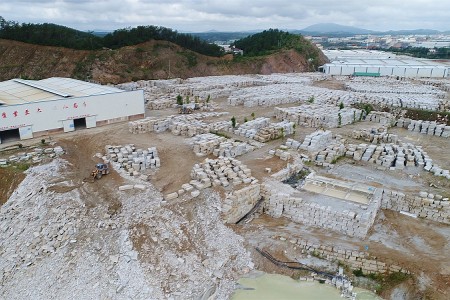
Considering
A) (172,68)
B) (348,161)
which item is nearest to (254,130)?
(348,161)

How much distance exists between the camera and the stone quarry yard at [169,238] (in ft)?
36.8

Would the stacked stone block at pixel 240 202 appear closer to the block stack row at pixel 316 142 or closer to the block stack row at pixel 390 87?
the block stack row at pixel 316 142

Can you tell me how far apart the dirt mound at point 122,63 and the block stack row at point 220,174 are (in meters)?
31.8

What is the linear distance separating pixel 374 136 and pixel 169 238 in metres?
15.3

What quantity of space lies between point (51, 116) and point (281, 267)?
1709 centimetres

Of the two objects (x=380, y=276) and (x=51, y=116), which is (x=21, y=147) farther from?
(x=380, y=276)

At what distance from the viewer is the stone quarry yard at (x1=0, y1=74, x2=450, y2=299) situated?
441 inches

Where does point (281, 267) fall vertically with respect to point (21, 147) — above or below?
below

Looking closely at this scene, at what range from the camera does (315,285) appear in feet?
37.8

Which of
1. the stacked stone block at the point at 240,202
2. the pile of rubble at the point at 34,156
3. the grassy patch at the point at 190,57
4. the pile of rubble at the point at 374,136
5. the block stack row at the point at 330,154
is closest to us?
the stacked stone block at the point at 240,202

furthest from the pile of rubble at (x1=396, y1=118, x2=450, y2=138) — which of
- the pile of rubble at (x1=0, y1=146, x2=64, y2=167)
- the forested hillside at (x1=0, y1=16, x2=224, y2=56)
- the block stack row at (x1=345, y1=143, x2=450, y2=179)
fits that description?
the forested hillside at (x1=0, y1=16, x2=224, y2=56)

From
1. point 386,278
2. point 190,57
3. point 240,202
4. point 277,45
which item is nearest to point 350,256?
point 386,278

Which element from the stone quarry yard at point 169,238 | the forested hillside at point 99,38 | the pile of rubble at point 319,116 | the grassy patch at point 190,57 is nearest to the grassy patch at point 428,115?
the pile of rubble at point 319,116

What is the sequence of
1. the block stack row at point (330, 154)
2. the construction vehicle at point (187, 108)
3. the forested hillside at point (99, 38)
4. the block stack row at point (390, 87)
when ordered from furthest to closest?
the forested hillside at point (99, 38) < the block stack row at point (390, 87) < the construction vehicle at point (187, 108) < the block stack row at point (330, 154)
